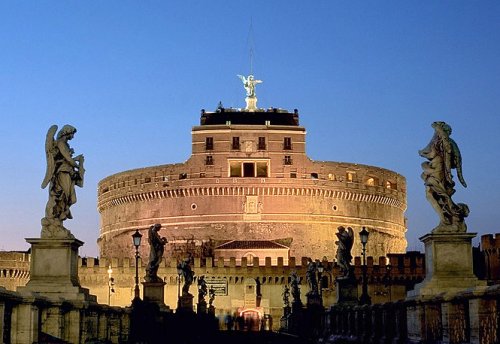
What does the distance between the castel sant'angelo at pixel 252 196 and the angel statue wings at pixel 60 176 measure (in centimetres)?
7914

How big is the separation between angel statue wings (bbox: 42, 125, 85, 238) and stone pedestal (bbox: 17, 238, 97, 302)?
42 cm

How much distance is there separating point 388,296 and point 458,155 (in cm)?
6898

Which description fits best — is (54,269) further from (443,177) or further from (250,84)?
(250,84)

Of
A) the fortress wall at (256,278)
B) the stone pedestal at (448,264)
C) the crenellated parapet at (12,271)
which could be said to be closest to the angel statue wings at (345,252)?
the stone pedestal at (448,264)

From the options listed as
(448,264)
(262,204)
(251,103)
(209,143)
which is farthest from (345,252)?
(251,103)

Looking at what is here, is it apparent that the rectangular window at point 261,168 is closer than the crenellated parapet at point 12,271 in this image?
No

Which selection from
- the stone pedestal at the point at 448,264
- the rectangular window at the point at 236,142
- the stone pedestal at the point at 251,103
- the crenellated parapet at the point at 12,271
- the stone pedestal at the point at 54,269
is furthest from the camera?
the stone pedestal at the point at 251,103

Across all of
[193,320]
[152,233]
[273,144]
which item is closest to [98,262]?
[273,144]

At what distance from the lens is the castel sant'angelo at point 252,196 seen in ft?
329

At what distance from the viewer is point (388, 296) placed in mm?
84188

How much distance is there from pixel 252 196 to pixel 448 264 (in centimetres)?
8424

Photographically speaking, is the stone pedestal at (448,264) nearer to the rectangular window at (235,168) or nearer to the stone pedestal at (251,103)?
the rectangular window at (235,168)

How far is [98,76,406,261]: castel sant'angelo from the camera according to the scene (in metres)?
100

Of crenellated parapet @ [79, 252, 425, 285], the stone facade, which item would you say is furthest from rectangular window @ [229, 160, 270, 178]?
crenellated parapet @ [79, 252, 425, 285]
